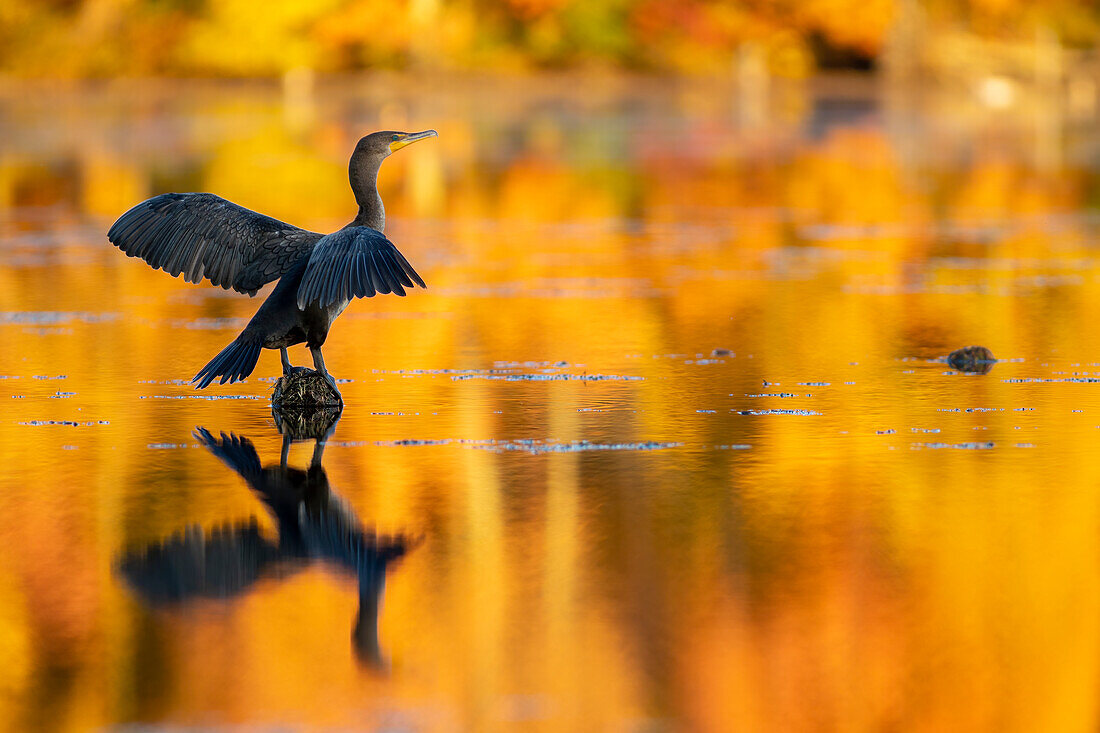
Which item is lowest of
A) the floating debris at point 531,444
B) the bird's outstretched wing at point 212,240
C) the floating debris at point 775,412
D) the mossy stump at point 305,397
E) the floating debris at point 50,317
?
the floating debris at point 531,444

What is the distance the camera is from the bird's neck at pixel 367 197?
327 inches

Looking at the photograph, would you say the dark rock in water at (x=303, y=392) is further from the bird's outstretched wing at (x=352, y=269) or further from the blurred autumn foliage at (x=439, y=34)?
the blurred autumn foliage at (x=439, y=34)

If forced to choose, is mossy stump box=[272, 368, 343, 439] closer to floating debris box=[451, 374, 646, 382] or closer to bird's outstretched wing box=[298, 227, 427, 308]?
bird's outstretched wing box=[298, 227, 427, 308]

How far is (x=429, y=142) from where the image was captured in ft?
104

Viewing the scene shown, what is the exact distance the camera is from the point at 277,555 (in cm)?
577

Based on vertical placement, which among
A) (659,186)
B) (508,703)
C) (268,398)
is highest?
(659,186)

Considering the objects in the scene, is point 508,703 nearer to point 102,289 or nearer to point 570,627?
point 570,627

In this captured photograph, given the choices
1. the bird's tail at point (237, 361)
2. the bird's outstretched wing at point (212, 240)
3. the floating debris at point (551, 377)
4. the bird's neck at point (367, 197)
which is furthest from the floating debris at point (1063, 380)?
the bird's tail at point (237, 361)

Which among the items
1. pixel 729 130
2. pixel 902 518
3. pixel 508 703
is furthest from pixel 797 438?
pixel 729 130

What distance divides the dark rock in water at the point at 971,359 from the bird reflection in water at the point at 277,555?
12.3 feet

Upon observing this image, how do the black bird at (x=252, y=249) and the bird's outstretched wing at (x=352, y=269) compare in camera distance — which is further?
the black bird at (x=252, y=249)

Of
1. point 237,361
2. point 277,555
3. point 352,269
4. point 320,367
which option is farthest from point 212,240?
point 277,555

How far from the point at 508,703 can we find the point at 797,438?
317cm

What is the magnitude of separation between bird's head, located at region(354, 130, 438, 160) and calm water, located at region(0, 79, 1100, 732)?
3.49ft
